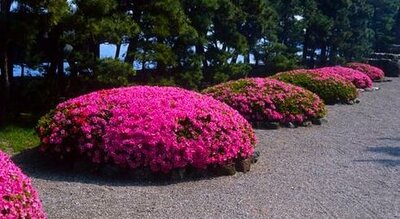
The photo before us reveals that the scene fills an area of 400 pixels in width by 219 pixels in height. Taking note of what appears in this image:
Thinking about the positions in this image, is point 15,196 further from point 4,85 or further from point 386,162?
point 4,85

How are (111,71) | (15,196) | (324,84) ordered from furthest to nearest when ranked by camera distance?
1. (324,84)
2. (111,71)
3. (15,196)

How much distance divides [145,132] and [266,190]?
1.53 meters

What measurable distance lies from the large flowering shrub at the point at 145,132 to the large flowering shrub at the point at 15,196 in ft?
Answer: 7.03

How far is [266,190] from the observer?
19.5ft

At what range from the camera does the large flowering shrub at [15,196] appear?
3.58 m

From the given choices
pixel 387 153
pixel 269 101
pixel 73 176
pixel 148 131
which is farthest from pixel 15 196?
pixel 269 101

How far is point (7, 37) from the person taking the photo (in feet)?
28.6

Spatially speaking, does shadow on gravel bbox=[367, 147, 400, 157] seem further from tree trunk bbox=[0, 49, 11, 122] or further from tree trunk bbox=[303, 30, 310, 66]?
tree trunk bbox=[303, 30, 310, 66]

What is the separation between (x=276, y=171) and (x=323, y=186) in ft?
2.63

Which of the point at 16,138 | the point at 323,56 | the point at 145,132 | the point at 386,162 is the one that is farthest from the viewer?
the point at 323,56

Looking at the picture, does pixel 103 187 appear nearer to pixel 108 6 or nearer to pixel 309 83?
pixel 108 6

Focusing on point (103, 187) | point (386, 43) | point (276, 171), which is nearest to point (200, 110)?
point (276, 171)

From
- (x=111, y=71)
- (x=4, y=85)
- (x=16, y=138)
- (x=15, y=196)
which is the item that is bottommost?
(x=16, y=138)

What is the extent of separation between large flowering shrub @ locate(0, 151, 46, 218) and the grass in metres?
3.63
